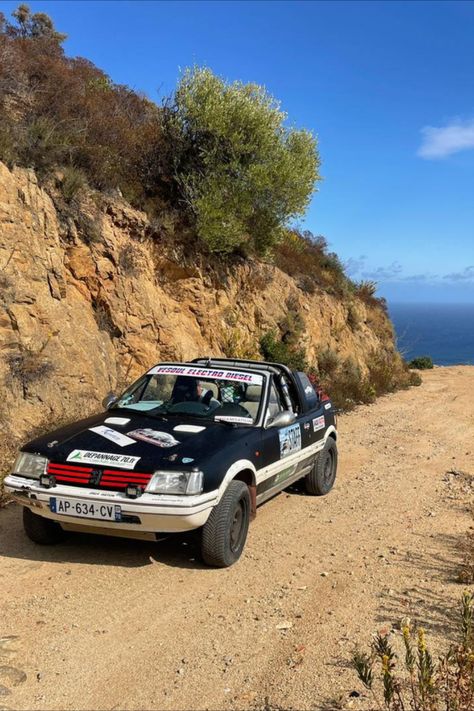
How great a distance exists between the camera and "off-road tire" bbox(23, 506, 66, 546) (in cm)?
517

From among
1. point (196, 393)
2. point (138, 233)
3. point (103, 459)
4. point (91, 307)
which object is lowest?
point (103, 459)

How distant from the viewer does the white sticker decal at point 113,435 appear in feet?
16.5

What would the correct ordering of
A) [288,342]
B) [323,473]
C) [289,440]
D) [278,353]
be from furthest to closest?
1. [288,342]
2. [278,353]
3. [323,473]
4. [289,440]

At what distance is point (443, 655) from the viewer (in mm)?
3711

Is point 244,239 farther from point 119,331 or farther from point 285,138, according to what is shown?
point 119,331

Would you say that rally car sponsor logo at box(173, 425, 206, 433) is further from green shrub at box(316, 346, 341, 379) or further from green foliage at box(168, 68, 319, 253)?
green shrub at box(316, 346, 341, 379)

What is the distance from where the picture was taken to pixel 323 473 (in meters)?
7.36

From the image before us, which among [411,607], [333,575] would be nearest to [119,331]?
[333,575]

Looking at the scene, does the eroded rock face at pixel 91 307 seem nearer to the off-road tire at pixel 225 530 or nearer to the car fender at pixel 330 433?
the car fender at pixel 330 433

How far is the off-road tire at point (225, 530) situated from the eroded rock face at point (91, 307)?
374 centimetres

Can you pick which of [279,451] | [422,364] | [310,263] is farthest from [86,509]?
[422,364]

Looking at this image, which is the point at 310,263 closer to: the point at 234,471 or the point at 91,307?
the point at 91,307

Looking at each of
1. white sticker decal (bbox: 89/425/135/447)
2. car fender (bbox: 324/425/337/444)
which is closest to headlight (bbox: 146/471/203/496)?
white sticker decal (bbox: 89/425/135/447)

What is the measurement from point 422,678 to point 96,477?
282cm
